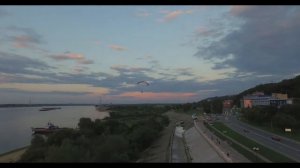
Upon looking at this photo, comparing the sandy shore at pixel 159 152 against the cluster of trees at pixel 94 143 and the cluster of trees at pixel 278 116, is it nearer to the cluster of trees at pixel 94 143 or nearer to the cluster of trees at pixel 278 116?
the cluster of trees at pixel 94 143

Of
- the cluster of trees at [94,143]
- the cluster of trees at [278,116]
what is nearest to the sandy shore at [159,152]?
the cluster of trees at [94,143]

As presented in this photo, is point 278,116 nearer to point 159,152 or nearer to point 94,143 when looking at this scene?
point 159,152

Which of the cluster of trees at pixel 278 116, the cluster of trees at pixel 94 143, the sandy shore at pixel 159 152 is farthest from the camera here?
the cluster of trees at pixel 278 116

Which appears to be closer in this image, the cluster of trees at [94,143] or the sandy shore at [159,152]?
the cluster of trees at [94,143]

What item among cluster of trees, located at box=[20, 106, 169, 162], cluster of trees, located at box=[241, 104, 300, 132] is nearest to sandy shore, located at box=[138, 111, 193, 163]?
cluster of trees, located at box=[20, 106, 169, 162]

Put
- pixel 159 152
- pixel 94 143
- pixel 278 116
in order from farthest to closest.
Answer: pixel 278 116 → pixel 159 152 → pixel 94 143

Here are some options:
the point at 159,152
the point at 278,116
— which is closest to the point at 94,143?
the point at 159,152

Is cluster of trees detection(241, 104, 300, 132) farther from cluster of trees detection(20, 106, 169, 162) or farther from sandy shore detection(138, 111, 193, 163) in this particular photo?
cluster of trees detection(20, 106, 169, 162)

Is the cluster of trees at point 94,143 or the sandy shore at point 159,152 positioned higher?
the cluster of trees at point 94,143
